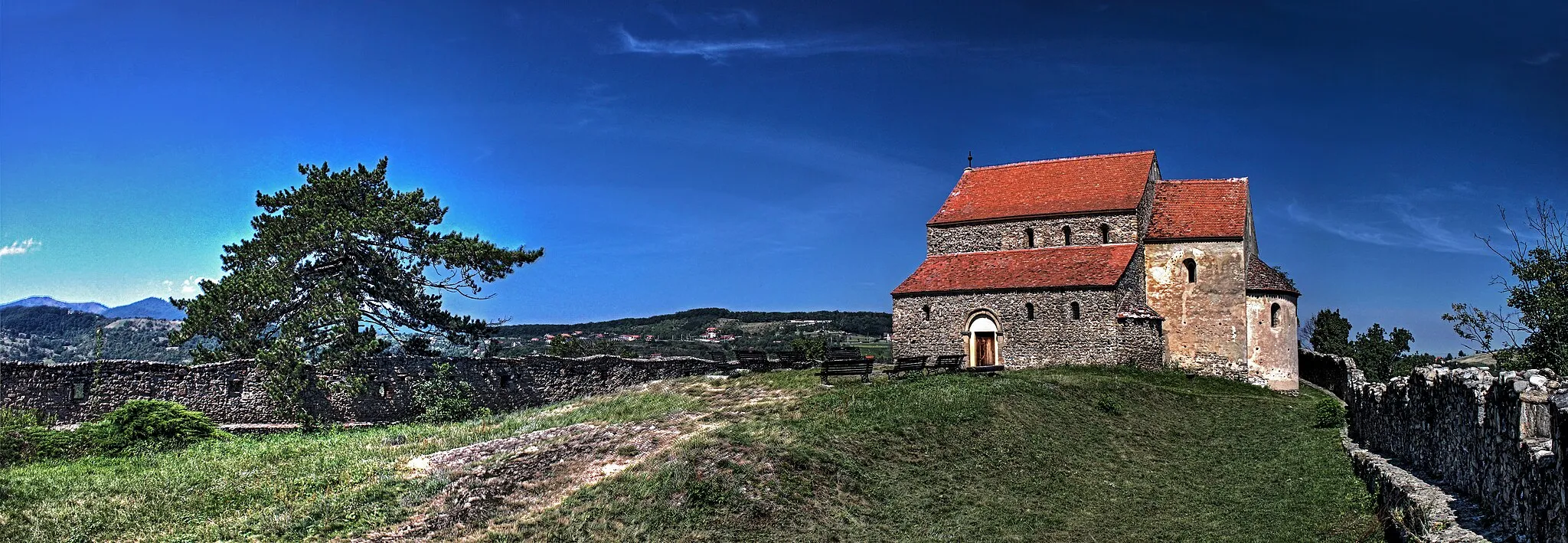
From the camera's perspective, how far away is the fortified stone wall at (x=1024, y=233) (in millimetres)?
37188

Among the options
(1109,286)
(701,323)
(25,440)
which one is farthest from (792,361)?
(701,323)

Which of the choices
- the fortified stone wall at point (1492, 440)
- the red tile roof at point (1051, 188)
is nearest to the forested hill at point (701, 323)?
the red tile roof at point (1051, 188)

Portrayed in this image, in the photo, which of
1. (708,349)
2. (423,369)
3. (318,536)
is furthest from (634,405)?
(708,349)

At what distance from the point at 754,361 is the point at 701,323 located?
7709cm

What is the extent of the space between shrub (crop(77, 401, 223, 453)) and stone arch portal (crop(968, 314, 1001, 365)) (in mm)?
24719

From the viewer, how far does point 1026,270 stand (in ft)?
120

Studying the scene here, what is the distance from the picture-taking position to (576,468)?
16875 mm

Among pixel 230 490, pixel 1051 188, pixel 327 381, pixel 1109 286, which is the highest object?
pixel 1051 188

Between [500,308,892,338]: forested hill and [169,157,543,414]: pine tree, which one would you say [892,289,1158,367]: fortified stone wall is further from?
[500,308,892,338]: forested hill

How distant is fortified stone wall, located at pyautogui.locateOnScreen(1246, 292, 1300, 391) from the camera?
35.9 metres

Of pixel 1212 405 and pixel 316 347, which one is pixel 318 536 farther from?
pixel 1212 405

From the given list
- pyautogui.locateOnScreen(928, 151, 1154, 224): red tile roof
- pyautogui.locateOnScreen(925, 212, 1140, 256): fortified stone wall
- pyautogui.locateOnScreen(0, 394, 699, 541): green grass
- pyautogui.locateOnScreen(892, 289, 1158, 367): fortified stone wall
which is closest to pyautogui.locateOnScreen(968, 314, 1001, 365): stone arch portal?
pyautogui.locateOnScreen(892, 289, 1158, 367): fortified stone wall

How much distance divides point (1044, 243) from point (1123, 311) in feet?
16.0

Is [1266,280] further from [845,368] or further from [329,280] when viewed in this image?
[329,280]
